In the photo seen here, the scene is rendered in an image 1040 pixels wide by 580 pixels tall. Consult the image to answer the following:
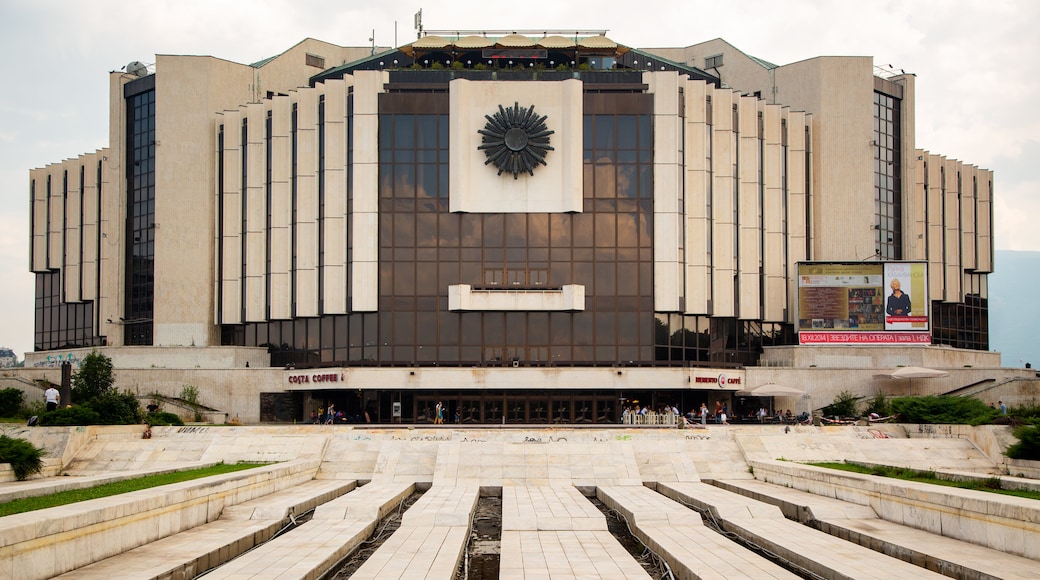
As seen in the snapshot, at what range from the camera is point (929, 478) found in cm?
3450

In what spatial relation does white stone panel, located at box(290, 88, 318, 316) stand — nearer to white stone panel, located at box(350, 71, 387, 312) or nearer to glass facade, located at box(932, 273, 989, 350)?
white stone panel, located at box(350, 71, 387, 312)

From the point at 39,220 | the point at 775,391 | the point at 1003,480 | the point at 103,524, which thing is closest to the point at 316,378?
the point at 775,391

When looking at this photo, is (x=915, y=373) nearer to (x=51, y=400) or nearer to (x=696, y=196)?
(x=696, y=196)

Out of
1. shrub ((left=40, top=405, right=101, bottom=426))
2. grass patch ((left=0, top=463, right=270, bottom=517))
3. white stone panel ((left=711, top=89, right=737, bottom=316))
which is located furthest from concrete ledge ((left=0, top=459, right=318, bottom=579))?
white stone panel ((left=711, top=89, right=737, bottom=316))

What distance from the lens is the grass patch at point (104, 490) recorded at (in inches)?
981

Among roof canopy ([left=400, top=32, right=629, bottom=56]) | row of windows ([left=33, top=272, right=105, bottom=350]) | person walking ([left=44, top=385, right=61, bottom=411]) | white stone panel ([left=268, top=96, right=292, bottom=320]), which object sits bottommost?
person walking ([left=44, top=385, right=61, bottom=411])

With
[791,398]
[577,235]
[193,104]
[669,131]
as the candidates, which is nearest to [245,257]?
[193,104]

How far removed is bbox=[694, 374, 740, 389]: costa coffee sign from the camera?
67125mm

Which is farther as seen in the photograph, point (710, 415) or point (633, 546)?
point (710, 415)

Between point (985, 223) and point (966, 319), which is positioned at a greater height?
point (985, 223)

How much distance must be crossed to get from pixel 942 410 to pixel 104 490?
43.3 m

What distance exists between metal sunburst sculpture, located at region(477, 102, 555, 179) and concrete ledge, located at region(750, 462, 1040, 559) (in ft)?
117

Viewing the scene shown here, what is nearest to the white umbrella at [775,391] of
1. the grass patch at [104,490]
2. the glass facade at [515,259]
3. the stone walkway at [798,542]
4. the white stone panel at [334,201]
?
the glass facade at [515,259]

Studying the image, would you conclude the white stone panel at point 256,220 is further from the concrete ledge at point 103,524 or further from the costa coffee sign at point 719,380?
the concrete ledge at point 103,524
